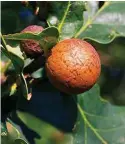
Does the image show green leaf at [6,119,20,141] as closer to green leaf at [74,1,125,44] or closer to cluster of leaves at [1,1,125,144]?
cluster of leaves at [1,1,125,144]

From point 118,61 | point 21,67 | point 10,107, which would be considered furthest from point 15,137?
point 118,61

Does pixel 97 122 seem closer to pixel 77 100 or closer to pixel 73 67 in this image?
pixel 77 100

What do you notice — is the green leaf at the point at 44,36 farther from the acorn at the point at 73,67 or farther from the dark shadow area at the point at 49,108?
the dark shadow area at the point at 49,108

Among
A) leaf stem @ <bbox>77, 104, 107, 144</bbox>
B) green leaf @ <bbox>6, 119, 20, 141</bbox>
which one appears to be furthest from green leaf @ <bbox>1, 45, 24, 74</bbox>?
leaf stem @ <bbox>77, 104, 107, 144</bbox>

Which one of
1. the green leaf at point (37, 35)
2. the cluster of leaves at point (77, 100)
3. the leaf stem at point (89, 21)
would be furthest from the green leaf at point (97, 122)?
the green leaf at point (37, 35)

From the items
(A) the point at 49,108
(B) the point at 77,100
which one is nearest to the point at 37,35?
(B) the point at 77,100

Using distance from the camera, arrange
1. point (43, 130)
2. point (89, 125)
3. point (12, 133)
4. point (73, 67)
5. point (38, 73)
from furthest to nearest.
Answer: point (43, 130), point (89, 125), point (38, 73), point (12, 133), point (73, 67)

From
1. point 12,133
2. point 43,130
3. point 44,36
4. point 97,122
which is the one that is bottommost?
point 43,130

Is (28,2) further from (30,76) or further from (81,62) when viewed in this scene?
(81,62)
